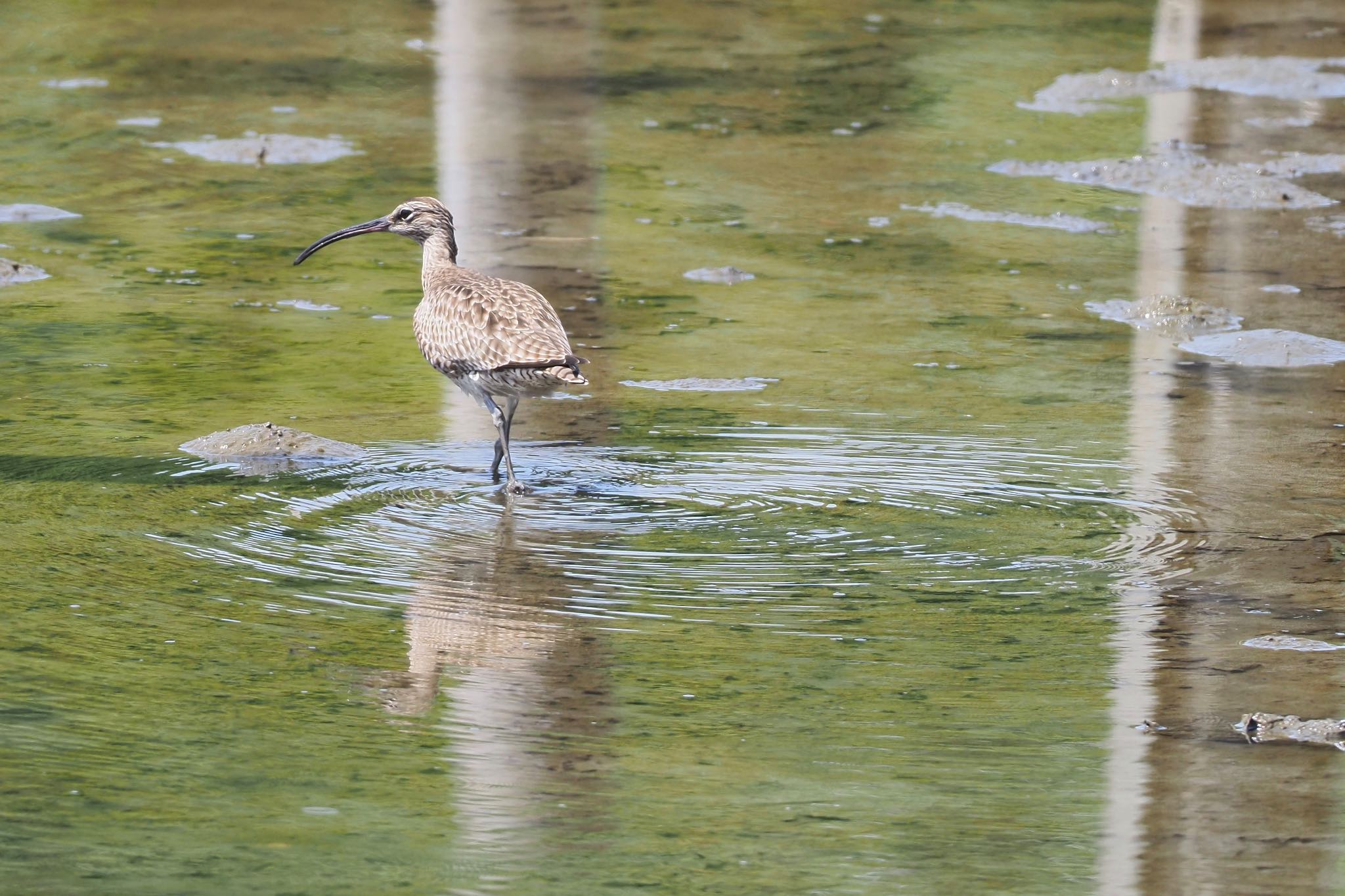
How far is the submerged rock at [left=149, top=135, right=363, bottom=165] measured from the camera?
12.7 metres

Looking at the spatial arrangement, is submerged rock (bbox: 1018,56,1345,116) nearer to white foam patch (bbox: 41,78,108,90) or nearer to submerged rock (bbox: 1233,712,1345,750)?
white foam patch (bbox: 41,78,108,90)

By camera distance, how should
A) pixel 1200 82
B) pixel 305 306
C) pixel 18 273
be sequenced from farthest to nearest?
pixel 1200 82
pixel 18 273
pixel 305 306

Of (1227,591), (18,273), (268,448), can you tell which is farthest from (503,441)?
(18,273)

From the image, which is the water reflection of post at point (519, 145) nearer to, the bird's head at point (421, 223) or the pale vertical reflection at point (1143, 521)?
the bird's head at point (421, 223)

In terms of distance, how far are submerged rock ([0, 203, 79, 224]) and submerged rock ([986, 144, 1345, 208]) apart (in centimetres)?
515

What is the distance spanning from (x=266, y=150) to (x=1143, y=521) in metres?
6.92

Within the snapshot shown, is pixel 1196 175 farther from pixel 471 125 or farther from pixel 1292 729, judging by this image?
pixel 1292 729

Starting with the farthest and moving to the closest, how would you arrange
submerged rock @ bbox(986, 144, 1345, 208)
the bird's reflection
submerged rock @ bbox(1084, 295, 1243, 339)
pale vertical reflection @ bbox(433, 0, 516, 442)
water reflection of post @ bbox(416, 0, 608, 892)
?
submerged rock @ bbox(986, 144, 1345, 208) < submerged rock @ bbox(1084, 295, 1243, 339) < pale vertical reflection @ bbox(433, 0, 516, 442) < water reflection of post @ bbox(416, 0, 608, 892) < the bird's reflection

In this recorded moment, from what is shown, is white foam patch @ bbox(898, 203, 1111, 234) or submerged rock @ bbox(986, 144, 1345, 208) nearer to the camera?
white foam patch @ bbox(898, 203, 1111, 234)

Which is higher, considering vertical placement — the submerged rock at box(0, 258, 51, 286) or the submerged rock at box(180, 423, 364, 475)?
the submerged rock at box(0, 258, 51, 286)

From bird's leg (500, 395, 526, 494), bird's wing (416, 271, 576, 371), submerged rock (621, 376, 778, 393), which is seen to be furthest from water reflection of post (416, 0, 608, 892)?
bird's wing (416, 271, 576, 371)

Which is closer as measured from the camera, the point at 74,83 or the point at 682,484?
the point at 682,484

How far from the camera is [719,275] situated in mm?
10742

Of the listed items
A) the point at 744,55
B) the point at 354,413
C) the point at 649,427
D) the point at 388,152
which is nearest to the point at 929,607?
the point at 649,427
